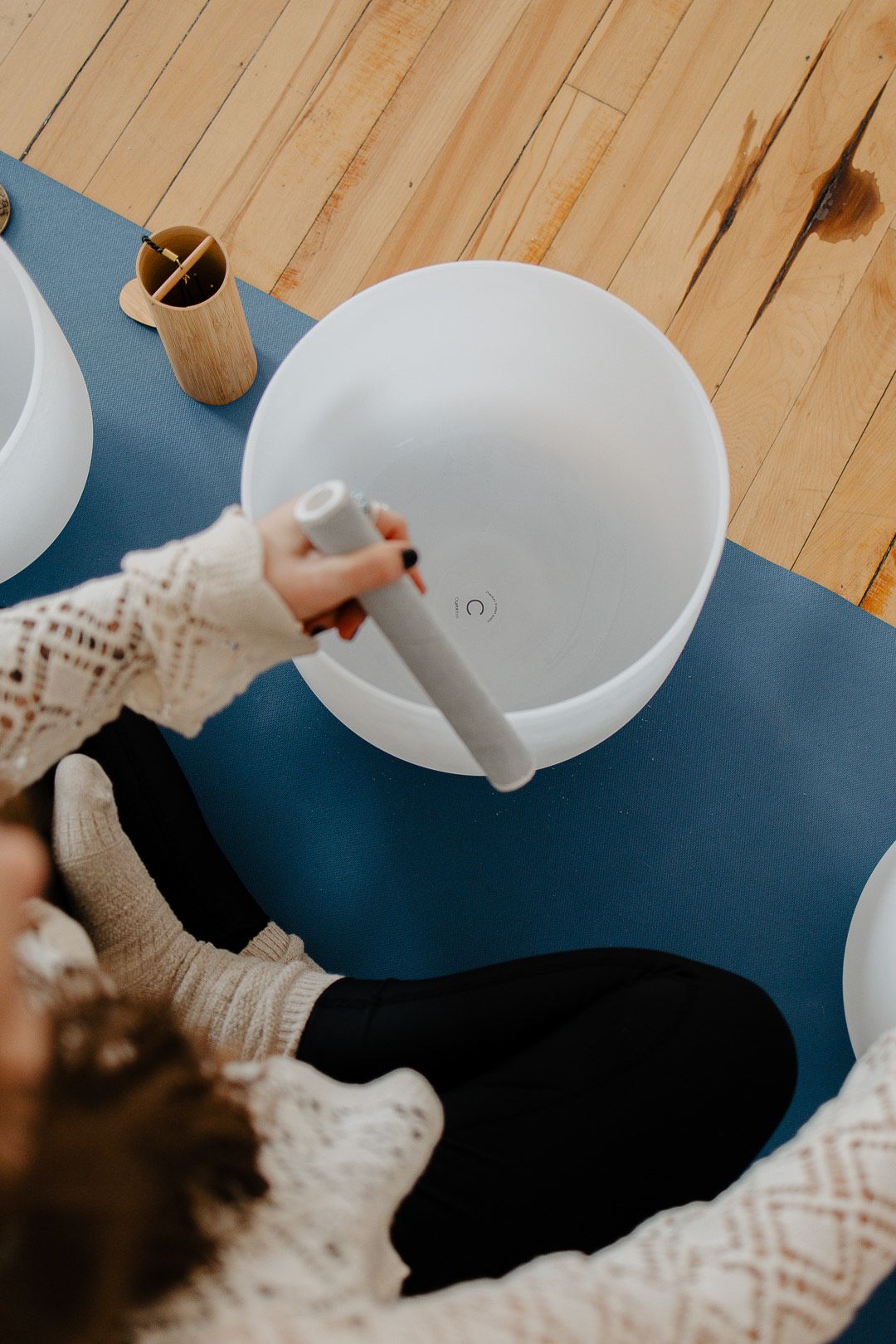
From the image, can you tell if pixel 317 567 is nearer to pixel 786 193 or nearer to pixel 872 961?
pixel 872 961

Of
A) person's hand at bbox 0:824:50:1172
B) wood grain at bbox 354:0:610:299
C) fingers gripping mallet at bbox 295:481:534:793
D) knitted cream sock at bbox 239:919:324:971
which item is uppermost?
wood grain at bbox 354:0:610:299

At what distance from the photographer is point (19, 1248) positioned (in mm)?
392

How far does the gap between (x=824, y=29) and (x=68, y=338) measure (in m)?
0.84

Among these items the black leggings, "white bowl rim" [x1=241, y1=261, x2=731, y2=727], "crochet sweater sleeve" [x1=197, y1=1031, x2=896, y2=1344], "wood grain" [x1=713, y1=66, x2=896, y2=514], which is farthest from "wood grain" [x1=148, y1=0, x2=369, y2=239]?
"crochet sweater sleeve" [x1=197, y1=1031, x2=896, y2=1344]

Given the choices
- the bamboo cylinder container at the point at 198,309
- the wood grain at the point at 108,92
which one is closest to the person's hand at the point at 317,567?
the bamboo cylinder container at the point at 198,309

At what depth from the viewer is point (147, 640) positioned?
0.56 m

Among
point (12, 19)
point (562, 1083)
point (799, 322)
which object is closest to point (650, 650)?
point (562, 1083)

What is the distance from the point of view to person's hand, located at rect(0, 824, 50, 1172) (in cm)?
40

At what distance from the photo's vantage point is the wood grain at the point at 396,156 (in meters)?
1.01

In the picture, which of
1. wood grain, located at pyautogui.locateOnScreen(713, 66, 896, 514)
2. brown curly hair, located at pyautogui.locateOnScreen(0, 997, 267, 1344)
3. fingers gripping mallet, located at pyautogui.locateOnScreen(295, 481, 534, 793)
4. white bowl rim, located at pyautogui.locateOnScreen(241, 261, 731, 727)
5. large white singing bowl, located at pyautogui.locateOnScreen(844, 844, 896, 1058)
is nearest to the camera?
brown curly hair, located at pyautogui.locateOnScreen(0, 997, 267, 1344)

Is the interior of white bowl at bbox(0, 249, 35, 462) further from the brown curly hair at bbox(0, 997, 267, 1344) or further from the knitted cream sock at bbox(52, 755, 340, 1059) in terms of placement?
the brown curly hair at bbox(0, 997, 267, 1344)

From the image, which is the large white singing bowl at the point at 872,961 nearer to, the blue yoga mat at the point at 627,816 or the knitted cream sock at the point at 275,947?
the blue yoga mat at the point at 627,816

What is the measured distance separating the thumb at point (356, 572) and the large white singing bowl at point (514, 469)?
12 centimetres

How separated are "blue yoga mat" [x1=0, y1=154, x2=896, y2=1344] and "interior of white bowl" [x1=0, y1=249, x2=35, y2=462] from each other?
0.33ft
